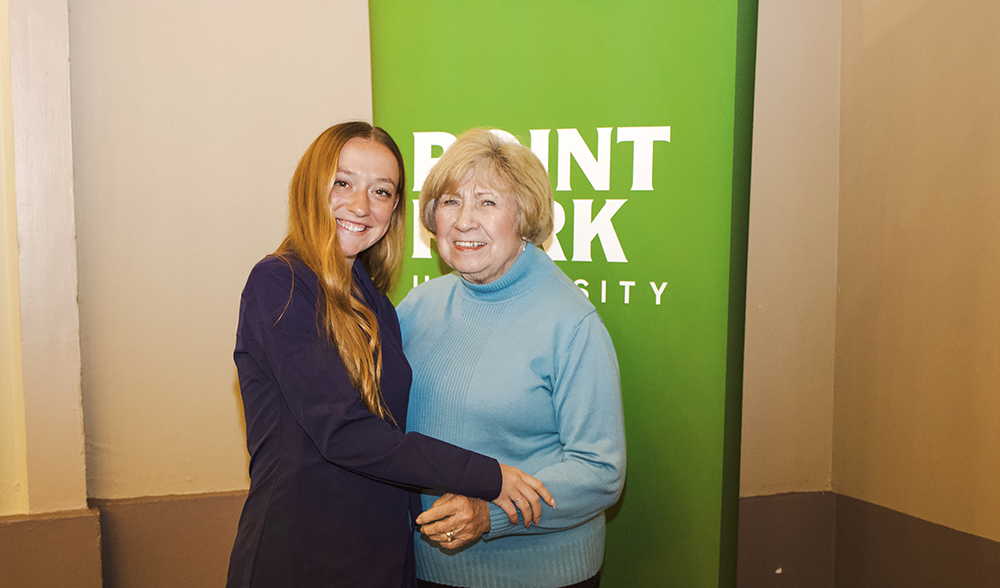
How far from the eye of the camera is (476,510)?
1.32 metres

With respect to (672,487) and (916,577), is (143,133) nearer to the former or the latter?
(672,487)

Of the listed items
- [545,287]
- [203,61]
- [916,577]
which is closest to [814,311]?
[916,577]

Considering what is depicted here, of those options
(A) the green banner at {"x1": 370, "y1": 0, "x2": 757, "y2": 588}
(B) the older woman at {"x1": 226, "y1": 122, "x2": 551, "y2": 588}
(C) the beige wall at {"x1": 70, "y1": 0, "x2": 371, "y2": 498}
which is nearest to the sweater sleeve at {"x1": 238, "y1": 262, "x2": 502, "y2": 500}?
(B) the older woman at {"x1": 226, "y1": 122, "x2": 551, "y2": 588}

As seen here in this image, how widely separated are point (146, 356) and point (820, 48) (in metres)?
3.15

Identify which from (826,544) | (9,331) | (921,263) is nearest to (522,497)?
(921,263)

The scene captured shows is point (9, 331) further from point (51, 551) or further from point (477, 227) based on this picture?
point (477, 227)

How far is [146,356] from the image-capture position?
2.54 meters

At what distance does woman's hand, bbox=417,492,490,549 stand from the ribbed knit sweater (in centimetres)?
4

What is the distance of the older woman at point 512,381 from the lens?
54.2 inches

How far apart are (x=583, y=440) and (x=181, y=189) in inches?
81.3

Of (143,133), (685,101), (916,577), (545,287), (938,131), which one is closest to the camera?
(545,287)

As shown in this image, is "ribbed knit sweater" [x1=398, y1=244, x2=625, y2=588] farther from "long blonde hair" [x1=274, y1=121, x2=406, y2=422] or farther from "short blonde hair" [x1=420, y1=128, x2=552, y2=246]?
"long blonde hair" [x1=274, y1=121, x2=406, y2=422]

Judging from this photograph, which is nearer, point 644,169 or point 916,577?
point 644,169

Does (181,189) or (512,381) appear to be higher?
(181,189)
